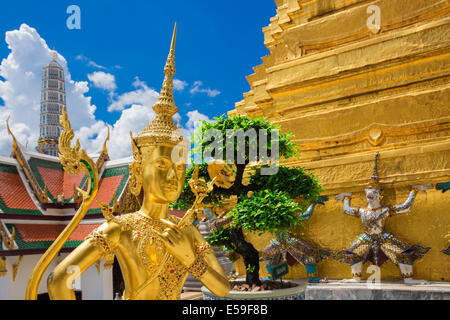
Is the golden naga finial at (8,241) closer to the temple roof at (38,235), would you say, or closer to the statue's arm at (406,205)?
the temple roof at (38,235)

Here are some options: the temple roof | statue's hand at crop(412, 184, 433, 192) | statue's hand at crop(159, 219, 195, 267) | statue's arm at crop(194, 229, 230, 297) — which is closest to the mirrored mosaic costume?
statue's hand at crop(412, 184, 433, 192)

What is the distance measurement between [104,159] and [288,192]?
9474mm

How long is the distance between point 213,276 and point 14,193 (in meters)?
10.1

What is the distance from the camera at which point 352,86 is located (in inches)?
252

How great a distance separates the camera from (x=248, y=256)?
14.8 feet

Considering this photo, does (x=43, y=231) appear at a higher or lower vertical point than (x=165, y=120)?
lower

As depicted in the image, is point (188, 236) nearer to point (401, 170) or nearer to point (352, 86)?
point (401, 170)

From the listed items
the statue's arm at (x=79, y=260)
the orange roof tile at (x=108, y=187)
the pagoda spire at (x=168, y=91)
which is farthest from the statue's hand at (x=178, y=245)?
the orange roof tile at (x=108, y=187)

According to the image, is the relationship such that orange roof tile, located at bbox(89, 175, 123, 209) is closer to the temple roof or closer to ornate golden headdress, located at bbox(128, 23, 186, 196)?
the temple roof

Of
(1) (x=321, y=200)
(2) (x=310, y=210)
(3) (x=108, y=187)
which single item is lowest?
(2) (x=310, y=210)

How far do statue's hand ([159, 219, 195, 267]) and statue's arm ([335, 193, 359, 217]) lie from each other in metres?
3.35

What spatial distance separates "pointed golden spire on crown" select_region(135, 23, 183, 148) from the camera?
9.23 feet

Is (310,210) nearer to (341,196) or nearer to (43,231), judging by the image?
(341,196)

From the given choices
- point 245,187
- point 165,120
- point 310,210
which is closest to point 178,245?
point 165,120
